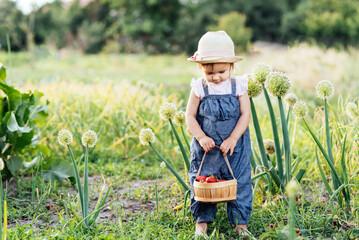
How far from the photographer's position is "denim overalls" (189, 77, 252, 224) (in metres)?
2.24

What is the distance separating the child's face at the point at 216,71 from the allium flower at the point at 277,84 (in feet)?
0.93

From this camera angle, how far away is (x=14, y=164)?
304 centimetres

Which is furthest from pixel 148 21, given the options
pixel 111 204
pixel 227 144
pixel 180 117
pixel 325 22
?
pixel 227 144

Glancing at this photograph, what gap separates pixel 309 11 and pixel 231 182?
21.4 m

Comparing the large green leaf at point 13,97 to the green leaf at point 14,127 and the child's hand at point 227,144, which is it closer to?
the green leaf at point 14,127

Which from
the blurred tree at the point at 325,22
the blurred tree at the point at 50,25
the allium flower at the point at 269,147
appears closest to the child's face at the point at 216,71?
the allium flower at the point at 269,147

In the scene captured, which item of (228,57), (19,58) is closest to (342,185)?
(228,57)

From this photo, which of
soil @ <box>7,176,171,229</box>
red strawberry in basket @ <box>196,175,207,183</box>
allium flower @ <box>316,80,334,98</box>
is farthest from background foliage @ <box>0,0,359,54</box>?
red strawberry in basket @ <box>196,175,207,183</box>

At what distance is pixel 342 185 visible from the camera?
231 centimetres

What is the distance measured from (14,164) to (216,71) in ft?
6.03

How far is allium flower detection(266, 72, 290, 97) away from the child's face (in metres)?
0.28

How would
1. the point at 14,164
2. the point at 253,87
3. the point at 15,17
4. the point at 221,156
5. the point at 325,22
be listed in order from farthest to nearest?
the point at 15,17
the point at 325,22
the point at 14,164
the point at 253,87
the point at 221,156

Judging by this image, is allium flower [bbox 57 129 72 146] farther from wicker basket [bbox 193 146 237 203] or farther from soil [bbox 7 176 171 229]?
wicker basket [bbox 193 146 237 203]

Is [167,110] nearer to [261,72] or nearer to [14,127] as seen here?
[261,72]
